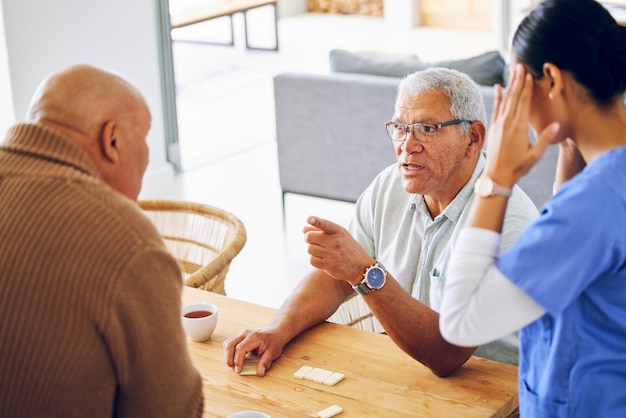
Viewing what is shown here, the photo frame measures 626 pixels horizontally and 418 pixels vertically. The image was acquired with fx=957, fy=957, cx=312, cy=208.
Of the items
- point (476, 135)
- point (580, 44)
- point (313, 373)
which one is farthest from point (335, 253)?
point (580, 44)

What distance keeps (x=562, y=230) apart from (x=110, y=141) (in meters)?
0.66

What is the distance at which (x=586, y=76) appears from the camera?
4.65 feet

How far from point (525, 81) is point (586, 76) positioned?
0.09m

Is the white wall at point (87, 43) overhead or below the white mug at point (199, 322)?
overhead

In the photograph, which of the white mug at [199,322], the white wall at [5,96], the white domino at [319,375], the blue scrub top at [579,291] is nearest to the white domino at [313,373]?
the white domino at [319,375]

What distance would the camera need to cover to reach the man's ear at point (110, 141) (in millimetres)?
1392

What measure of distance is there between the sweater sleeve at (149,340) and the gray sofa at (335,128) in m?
3.05

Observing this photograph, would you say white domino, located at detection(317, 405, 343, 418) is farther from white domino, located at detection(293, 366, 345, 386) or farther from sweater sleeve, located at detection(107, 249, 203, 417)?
sweater sleeve, located at detection(107, 249, 203, 417)

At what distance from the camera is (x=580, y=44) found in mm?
1396

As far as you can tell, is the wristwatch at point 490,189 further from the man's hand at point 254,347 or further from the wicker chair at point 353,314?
the wicker chair at point 353,314

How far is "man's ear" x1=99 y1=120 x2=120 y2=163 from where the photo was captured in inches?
54.8

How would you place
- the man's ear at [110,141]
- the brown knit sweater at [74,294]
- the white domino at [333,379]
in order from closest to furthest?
1. the brown knit sweater at [74,294]
2. the man's ear at [110,141]
3. the white domino at [333,379]

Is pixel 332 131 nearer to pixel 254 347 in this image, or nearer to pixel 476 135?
pixel 476 135

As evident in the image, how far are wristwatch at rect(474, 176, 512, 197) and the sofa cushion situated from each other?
2690 mm
